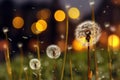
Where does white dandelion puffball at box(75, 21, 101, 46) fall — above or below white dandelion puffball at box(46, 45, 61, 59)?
above

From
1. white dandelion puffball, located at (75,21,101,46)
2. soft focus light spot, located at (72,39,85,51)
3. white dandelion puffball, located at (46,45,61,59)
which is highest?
white dandelion puffball, located at (75,21,101,46)

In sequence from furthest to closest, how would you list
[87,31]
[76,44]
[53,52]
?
[76,44], [53,52], [87,31]

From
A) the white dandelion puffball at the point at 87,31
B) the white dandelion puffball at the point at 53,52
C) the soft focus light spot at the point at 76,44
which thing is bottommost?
the soft focus light spot at the point at 76,44

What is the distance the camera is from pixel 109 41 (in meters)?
1.36

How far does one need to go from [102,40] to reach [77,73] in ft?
0.75

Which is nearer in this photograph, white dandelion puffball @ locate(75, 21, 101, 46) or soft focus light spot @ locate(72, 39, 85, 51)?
white dandelion puffball @ locate(75, 21, 101, 46)

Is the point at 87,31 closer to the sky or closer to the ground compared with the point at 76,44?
closer to the sky

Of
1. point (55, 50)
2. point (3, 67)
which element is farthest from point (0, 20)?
point (55, 50)

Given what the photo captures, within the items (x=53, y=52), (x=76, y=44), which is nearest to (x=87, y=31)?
(x=53, y=52)

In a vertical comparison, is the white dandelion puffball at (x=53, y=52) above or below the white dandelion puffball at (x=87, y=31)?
below

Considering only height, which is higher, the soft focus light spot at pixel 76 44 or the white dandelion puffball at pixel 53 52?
the white dandelion puffball at pixel 53 52

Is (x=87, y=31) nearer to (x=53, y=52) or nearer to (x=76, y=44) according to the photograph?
(x=53, y=52)

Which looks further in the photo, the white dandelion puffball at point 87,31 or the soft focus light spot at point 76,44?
the soft focus light spot at point 76,44

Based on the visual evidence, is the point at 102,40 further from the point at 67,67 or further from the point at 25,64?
the point at 25,64
